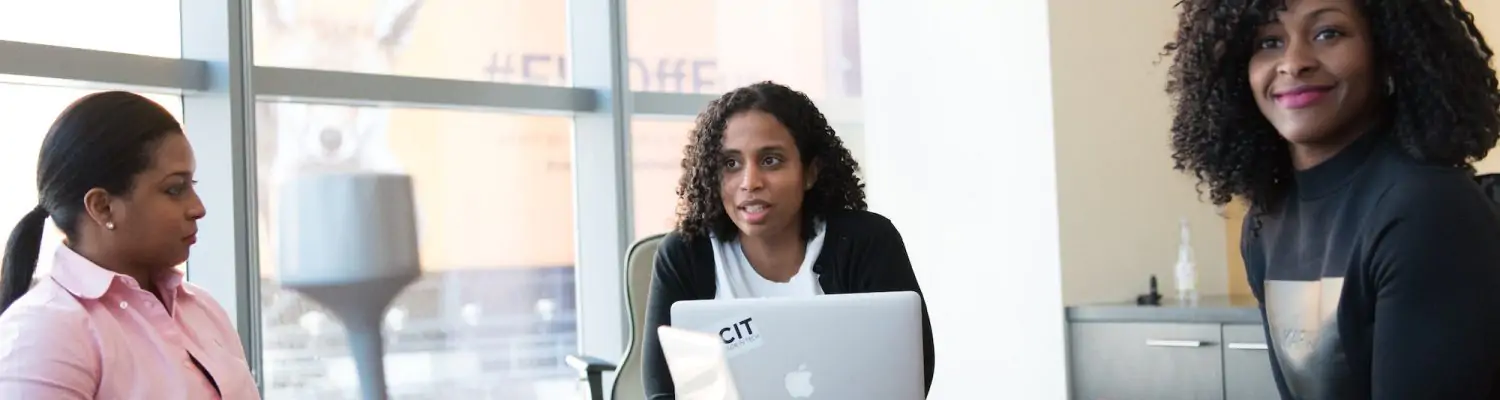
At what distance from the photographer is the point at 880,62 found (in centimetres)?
414

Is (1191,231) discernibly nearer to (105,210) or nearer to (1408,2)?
(1408,2)

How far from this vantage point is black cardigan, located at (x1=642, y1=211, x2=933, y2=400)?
83.9 inches

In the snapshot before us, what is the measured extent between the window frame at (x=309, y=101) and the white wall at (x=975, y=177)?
0.70 metres

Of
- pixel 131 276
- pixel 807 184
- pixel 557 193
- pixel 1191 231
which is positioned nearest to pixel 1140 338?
pixel 1191 231

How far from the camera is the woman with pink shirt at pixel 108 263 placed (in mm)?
1456

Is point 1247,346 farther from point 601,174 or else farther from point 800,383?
point 601,174

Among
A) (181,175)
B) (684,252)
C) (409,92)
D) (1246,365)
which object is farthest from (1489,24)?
(181,175)

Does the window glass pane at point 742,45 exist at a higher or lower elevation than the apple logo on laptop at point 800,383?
higher

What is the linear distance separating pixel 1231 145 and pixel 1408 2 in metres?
0.25

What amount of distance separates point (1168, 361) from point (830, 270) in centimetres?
167

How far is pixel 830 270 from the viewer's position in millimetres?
2137

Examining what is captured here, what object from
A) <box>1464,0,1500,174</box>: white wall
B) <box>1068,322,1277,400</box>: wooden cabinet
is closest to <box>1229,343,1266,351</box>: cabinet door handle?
<box>1068,322,1277,400</box>: wooden cabinet

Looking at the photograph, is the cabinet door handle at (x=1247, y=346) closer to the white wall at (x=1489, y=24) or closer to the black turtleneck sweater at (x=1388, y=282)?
the white wall at (x=1489, y=24)


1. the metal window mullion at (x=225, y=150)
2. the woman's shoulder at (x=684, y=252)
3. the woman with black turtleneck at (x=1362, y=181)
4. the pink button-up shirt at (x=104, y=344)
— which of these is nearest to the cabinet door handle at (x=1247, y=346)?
the woman's shoulder at (x=684, y=252)
